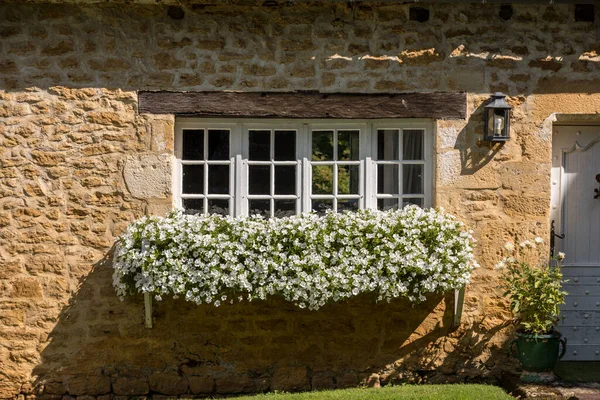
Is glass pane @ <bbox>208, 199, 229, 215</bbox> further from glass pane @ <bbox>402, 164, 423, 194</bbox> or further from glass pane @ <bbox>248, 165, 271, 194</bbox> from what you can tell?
glass pane @ <bbox>402, 164, 423, 194</bbox>

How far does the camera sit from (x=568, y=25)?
631 cm

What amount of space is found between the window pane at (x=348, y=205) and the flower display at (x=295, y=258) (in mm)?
429

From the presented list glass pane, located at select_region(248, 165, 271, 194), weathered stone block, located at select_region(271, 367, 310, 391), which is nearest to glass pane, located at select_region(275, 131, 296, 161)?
glass pane, located at select_region(248, 165, 271, 194)

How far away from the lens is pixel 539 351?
5.86 m

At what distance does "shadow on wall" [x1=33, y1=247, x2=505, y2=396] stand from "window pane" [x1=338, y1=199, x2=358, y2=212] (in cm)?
77

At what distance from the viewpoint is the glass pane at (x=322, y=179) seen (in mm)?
6355

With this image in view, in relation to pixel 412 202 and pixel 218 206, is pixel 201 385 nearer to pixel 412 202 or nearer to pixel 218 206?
pixel 218 206

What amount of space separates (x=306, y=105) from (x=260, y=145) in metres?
0.53

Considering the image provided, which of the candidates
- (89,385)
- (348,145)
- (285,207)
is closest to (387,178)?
(348,145)

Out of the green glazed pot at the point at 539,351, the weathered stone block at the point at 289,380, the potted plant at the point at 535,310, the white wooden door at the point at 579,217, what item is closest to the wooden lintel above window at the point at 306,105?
the white wooden door at the point at 579,217

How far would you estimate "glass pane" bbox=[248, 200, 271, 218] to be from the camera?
20.7 feet

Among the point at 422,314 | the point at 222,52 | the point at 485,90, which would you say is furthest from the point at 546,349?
the point at 222,52

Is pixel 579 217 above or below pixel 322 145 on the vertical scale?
below

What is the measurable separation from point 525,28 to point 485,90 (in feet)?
2.07
